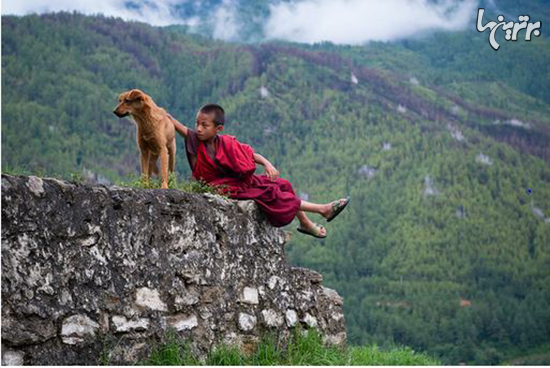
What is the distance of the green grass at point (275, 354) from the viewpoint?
5676 mm

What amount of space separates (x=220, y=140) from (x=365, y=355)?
2.52 meters

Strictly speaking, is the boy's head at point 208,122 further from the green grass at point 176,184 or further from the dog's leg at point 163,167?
the dog's leg at point 163,167

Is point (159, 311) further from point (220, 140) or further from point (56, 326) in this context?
point (220, 140)

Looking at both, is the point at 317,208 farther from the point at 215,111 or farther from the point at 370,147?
the point at 370,147

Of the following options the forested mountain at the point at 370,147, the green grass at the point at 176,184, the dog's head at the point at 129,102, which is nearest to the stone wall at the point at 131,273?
the green grass at the point at 176,184

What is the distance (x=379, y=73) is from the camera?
589 feet

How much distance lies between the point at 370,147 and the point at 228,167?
150 metres

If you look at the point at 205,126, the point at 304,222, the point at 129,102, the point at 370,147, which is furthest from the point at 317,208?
the point at 370,147

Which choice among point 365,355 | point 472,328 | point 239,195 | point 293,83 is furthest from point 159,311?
point 293,83

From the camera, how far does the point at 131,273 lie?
5539 mm

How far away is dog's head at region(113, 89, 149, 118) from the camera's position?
20.8ft

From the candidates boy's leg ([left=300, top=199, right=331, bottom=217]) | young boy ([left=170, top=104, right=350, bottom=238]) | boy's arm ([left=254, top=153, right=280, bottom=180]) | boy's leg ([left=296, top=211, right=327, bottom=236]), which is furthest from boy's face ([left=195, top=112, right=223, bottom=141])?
boy's leg ([left=296, top=211, right=327, bottom=236])

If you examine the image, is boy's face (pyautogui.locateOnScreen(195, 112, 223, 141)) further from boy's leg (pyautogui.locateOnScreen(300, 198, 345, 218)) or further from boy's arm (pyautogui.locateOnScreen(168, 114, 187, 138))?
boy's leg (pyautogui.locateOnScreen(300, 198, 345, 218))

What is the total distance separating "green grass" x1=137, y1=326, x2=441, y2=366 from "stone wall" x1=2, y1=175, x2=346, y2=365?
7 centimetres
